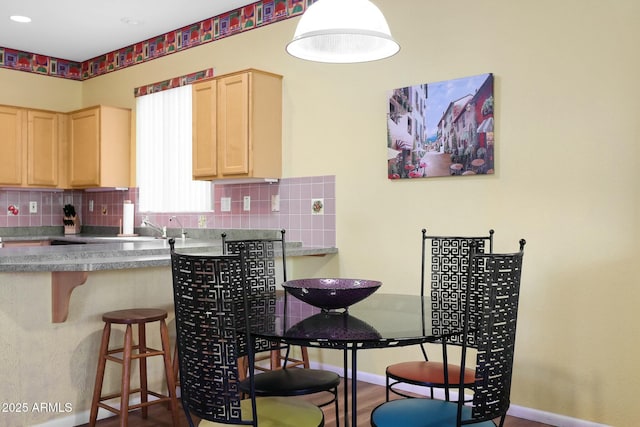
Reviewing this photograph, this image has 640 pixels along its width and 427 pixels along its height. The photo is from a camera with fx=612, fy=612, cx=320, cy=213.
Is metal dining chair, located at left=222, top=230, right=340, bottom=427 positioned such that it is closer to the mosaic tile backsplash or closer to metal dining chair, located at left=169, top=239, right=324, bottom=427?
metal dining chair, located at left=169, top=239, right=324, bottom=427

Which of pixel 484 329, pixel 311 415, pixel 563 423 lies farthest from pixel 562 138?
pixel 311 415

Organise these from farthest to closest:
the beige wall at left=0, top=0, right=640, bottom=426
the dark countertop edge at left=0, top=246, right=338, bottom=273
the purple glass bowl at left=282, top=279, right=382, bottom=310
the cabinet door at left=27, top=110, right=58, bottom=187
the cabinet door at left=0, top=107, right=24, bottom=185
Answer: the cabinet door at left=27, top=110, right=58, bottom=187 → the cabinet door at left=0, top=107, right=24, bottom=185 → the beige wall at left=0, top=0, right=640, bottom=426 → the dark countertop edge at left=0, top=246, right=338, bottom=273 → the purple glass bowl at left=282, top=279, right=382, bottom=310

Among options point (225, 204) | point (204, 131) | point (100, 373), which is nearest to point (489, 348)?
point (100, 373)

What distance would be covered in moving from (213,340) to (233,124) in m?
2.83

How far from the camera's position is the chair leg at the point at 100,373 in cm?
297

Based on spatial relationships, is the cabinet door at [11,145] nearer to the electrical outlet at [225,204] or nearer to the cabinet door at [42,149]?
the cabinet door at [42,149]

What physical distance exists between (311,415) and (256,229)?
Answer: 2.85m

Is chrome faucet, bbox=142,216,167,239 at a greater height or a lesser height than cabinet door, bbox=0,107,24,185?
lesser

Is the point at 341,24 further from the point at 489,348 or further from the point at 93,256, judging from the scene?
the point at 93,256

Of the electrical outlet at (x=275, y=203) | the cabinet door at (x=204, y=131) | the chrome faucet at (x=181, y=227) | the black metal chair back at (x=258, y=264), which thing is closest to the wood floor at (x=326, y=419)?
the black metal chair back at (x=258, y=264)

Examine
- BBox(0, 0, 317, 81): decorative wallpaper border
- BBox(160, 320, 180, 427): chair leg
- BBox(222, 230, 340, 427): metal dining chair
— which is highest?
BBox(0, 0, 317, 81): decorative wallpaper border

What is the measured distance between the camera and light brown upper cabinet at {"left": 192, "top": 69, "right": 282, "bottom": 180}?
4332 mm

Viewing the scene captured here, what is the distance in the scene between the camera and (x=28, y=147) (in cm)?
581

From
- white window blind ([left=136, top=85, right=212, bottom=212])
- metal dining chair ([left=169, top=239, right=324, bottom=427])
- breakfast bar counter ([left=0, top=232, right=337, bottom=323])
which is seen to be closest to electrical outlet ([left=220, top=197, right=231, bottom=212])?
white window blind ([left=136, top=85, right=212, bottom=212])
